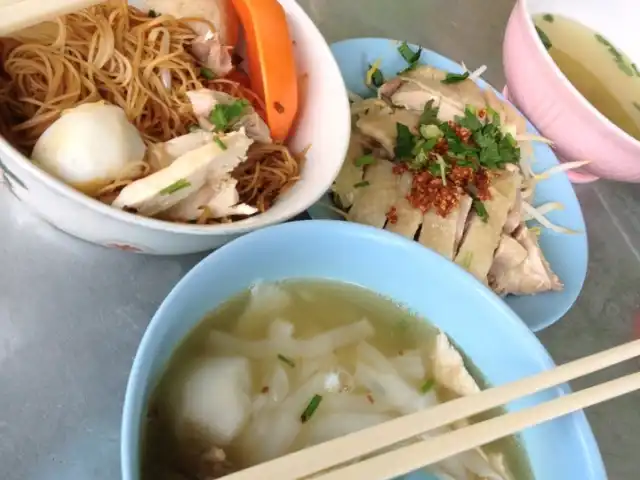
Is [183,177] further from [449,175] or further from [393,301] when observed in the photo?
[449,175]

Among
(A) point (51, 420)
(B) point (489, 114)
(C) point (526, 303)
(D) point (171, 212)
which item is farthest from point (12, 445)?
(B) point (489, 114)

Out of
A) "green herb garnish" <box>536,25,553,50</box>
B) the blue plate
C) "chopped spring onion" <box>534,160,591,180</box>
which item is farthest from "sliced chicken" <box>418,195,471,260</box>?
"green herb garnish" <box>536,25,553,50</box>

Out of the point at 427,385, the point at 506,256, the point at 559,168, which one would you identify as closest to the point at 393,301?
the point at 427,385

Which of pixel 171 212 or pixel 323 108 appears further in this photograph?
pixel 323 108

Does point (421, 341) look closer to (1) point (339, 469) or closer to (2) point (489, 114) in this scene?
(1) point (339, 469)

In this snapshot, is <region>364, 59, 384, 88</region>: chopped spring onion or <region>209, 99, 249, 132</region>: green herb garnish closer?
<region>209, 99, 249, 132</region>: green herb garnish

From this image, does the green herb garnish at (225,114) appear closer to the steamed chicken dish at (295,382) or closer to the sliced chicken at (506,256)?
the steamed chicken dish at (295,382)

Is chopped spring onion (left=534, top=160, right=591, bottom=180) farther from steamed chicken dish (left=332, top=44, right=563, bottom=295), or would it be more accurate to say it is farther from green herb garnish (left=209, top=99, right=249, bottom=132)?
green herb garnish (left=209, top=99, right=249, bottom=132)
